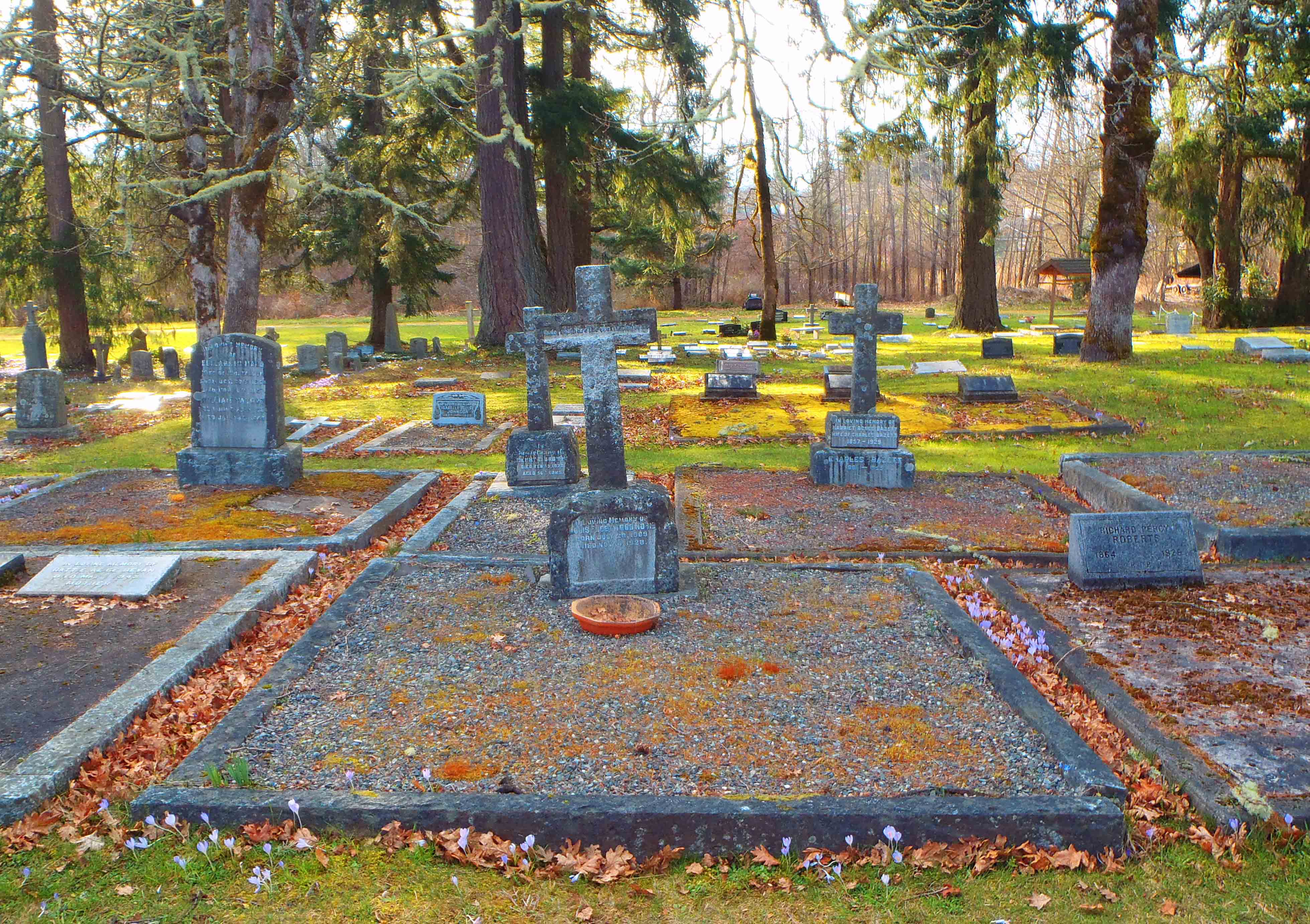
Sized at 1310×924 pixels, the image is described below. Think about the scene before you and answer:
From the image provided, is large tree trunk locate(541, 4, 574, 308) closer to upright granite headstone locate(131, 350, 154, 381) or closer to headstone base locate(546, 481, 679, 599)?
upright granite headstone locate(131, 350, 154, 381)

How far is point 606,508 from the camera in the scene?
671 centimetres

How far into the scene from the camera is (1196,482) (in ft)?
32.8

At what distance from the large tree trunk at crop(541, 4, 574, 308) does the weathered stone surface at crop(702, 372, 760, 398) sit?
1033 centimetres

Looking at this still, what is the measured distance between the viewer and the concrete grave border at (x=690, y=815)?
394 centimetres

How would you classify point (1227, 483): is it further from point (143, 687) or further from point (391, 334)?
point (391, 334)

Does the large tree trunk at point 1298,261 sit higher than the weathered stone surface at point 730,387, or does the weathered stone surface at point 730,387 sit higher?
the large tree trunk at point 1298,261

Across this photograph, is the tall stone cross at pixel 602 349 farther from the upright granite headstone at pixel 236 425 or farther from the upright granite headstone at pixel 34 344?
the upright granite headstone at pixel 34 344

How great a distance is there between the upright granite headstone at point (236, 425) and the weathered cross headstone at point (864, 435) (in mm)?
5696

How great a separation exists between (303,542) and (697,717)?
180 inches

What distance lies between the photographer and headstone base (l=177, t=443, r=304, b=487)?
10.4 meters

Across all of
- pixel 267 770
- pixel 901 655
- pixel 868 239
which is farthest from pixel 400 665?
pixel 868 239

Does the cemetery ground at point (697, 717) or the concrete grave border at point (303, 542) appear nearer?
the cemetery ground at point (697, 717)

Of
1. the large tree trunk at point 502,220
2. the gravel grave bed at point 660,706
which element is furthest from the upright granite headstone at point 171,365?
the gravel grave bed at point 660,706

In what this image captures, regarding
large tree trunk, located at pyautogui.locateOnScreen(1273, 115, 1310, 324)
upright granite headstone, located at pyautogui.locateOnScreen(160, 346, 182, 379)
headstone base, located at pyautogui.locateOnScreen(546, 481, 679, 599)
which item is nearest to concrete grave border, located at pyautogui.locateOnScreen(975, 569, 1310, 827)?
headstone base, located at pyautogui.locateOnScreen(546, 481, 679, 599)
